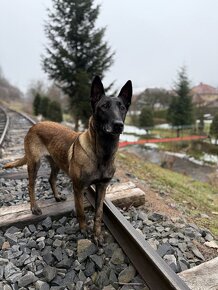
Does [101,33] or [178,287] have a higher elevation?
[101,33]

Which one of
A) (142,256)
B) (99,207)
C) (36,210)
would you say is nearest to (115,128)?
(99,207)

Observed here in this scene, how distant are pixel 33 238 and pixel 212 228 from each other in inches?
97.0

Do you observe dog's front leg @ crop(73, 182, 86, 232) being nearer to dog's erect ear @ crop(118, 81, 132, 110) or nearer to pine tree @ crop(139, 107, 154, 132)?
dog's erect ear @ crop(118, 81, 132, 110)

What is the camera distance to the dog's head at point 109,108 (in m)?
2.71

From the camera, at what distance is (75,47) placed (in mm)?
20828

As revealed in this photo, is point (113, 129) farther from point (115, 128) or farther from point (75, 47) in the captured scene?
point (75, 47)

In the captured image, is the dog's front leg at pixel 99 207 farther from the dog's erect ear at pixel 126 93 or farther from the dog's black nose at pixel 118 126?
the dog's erect ear at pixel 126 93

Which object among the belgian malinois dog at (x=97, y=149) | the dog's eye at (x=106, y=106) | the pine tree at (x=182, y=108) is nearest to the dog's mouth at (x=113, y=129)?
the belgian malinois dog at (x=97, y=149)

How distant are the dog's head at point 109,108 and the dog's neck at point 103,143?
0.11 m

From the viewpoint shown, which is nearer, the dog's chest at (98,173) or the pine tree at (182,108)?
the dog's chest at (98,173)

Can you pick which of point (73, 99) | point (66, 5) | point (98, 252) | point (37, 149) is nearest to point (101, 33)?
point (66, 5)

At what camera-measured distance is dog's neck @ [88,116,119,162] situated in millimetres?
2994

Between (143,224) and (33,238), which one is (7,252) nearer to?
(33,238)

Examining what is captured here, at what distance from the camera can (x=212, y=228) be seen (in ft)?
13.4
